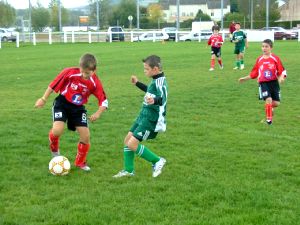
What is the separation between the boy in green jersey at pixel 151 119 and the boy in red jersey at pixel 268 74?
157 inches

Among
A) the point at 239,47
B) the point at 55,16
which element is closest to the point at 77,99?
the point at 239,47

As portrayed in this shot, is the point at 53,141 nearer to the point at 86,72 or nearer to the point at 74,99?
the point at 74,99

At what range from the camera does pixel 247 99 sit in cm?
1259

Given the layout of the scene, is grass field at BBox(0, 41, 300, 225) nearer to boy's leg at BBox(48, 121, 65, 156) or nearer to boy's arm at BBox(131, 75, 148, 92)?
boy's leg at BBox(48, 121, 65, 156)

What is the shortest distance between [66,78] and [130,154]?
128 cm

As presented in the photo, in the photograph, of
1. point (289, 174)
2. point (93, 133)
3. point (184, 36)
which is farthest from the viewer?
point (184, 36)

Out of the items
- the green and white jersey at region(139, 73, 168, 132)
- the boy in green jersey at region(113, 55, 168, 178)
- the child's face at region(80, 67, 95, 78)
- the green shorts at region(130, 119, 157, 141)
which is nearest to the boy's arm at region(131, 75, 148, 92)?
the boy in green jersey at region(113, 55, 168, 178)

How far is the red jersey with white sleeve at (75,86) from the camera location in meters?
6.39

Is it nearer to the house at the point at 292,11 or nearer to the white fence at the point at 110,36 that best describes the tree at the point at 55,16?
the white fence at the point at 110,36

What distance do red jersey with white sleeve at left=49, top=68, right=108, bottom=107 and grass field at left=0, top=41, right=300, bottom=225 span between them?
3.14ft

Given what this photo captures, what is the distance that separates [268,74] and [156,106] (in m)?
4.42

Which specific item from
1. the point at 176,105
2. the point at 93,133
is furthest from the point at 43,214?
the point at 176,105

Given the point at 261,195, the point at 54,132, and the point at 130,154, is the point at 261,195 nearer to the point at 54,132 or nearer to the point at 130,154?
the point at 130,154

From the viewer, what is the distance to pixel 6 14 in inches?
2297
